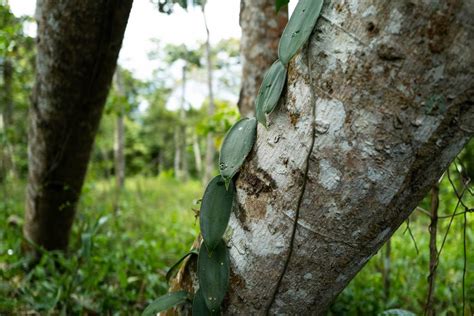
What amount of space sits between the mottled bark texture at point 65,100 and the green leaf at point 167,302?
761 mm

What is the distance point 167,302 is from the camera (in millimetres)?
768

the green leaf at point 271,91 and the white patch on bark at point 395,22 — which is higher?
the white patch on bark at point 395,22

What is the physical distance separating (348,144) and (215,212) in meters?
0.27

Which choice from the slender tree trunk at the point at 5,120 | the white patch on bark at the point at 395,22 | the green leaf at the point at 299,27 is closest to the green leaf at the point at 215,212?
the green leaf at the point at 299,27

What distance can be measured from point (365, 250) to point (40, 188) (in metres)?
1.38

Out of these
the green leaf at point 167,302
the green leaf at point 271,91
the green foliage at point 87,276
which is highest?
the green leaf at point 271,91

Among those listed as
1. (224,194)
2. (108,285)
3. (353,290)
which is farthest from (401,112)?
(108,285)

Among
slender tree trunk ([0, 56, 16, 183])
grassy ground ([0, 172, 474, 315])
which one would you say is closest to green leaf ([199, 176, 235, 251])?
grassy ground ([0, 172, 474, 315])

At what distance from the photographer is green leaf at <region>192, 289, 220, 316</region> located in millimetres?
729

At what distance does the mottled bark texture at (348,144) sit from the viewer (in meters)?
0.50

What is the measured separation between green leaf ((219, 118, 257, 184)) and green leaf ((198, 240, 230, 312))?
5.0 inches

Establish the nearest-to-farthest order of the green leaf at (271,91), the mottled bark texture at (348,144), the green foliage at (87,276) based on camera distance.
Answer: the mottled bark texture at (348,144) < the green leaf at (271,91) < the green foliage at (87,276)

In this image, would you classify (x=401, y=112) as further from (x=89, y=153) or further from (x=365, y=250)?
(x=89, y=153)

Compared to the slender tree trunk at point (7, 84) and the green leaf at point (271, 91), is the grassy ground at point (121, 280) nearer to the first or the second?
the green leaf at point (271, 91)
